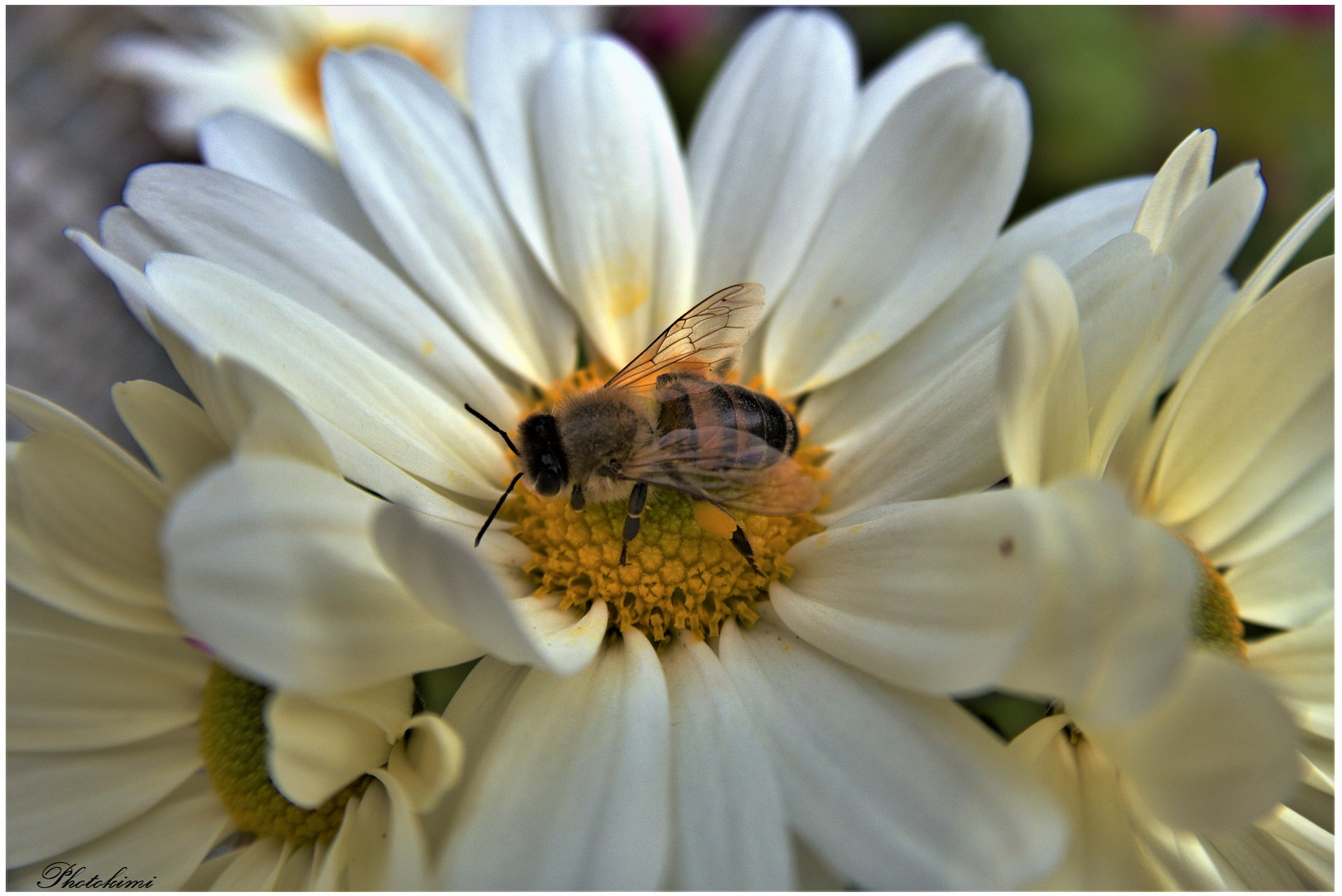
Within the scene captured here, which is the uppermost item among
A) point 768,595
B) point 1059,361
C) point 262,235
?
point 262,235

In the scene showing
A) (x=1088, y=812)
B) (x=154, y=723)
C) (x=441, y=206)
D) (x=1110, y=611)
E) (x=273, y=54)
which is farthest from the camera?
(x=273, y=54)

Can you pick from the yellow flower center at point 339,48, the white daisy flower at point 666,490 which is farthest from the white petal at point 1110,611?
the yellow flower center at point 339,48

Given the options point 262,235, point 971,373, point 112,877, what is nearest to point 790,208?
point 971,373

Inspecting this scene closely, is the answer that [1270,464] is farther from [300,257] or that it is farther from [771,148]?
[300,257]

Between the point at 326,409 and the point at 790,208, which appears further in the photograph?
the point at 790,208

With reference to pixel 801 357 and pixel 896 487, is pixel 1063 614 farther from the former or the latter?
pixel 801 357

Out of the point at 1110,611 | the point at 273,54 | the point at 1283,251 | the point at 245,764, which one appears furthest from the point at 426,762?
the point at 273,54

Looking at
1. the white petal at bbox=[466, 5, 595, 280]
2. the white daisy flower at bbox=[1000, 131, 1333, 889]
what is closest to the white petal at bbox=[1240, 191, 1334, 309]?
the white daisy flower at bbox=[1000, 131, 1333, 889]

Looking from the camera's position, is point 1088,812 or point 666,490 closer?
point 1088,812
